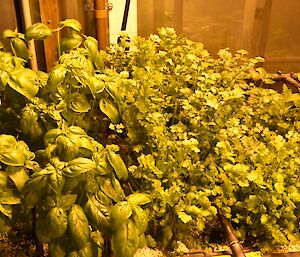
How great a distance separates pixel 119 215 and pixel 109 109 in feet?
1.45

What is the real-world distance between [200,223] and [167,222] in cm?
13

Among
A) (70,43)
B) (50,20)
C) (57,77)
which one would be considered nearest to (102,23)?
(50,20)

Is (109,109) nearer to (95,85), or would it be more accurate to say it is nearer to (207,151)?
(95,85)

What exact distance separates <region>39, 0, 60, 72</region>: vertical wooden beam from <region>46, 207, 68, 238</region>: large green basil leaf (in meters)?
1.21

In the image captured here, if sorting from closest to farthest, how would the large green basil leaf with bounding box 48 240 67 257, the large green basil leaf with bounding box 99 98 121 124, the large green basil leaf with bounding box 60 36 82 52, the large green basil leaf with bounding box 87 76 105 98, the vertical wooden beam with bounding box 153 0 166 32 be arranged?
the large green basil leaf with bounding box 48 240 67 257, the large green basil leaf with bounding box 87 76 105 98, the large green basil leaf with bounding box 99 98 121 124, the large green basil leaf with bounding box 60 36 82 52, the vertical wooden beam with bounding box 153 0 166 32

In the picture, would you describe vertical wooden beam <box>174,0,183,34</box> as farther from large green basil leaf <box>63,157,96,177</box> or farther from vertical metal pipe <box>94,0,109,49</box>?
large green basil leaf <box>63,157,96,177</box>

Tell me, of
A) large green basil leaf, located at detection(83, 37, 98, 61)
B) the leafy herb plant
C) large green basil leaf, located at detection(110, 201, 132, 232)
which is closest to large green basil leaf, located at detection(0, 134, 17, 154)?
the leafy herb plant

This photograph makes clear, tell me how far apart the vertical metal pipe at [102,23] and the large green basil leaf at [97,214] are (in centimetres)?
114

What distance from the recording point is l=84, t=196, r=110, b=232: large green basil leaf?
1.23m

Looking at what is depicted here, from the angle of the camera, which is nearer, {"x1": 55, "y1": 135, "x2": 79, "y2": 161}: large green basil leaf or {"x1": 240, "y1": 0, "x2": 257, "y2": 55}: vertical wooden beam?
{"x1": 55, "y1": 135, "x2": 79, "y2": 161}: large green basil leaf

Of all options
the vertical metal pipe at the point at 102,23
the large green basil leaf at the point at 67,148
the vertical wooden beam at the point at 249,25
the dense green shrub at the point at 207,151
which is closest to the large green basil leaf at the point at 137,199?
the dense green shrub at the point at 207,151

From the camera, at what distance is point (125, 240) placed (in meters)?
1.20

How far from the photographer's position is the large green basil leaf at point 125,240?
1.20m

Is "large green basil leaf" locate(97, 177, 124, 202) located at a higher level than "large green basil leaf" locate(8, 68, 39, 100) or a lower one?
lower
